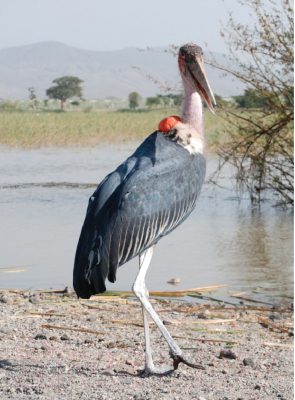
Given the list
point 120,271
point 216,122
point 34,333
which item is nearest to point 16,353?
point 34,333

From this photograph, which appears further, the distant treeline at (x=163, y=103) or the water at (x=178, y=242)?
the distant treeline at (x=163, y=103)

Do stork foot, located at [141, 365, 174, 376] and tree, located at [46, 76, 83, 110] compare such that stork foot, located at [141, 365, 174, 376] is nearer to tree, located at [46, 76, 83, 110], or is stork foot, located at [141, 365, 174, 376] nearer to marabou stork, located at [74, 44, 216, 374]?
marabou stork, located at [74, 44, 216, 374]

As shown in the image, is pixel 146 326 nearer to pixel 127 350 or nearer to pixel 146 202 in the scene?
pixel 127 350

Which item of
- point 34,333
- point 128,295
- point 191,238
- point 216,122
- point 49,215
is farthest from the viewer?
point 216,122

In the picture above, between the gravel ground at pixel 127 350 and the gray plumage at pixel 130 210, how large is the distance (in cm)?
51

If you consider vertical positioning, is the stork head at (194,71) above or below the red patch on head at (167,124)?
above

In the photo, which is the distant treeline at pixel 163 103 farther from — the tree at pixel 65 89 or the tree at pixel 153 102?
the tree at pixel 65 89

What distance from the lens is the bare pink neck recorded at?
4.14 metres

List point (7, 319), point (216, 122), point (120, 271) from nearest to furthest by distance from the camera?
1. point (7, 319)
2. point (120, 271)
3. point (216, 122)

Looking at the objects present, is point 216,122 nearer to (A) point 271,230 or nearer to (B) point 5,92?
(A) point 271,230

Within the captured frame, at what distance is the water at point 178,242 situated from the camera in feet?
22.5

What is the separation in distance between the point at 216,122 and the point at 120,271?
23.2m

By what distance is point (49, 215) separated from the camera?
10.1 meters

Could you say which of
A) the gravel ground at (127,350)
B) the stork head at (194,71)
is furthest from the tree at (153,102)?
the stork head at (194,71)
